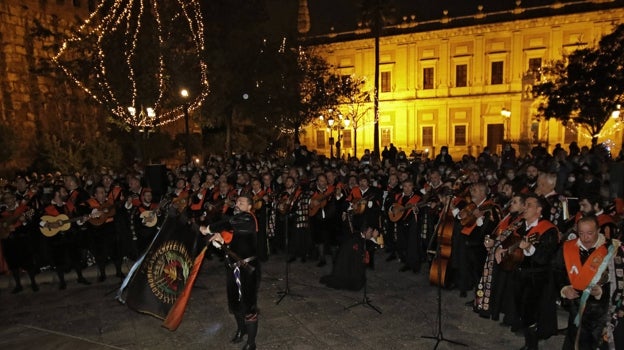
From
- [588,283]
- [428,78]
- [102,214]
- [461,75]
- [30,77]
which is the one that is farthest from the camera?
[428,78]

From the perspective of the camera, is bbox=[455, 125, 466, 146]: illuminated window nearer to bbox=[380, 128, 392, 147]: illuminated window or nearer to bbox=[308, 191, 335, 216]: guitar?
bbox=[380, 128, 392, 147]: illuminated window

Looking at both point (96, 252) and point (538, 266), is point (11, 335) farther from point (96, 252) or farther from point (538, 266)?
point (538, 266)

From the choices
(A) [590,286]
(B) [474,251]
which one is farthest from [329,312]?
(A) [590,286]

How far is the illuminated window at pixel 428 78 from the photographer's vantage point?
164ft

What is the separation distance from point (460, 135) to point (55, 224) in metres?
45.2

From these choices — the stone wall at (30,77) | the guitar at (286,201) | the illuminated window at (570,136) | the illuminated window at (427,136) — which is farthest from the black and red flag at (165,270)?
the illuminated window at (427,136)

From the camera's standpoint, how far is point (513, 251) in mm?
5977

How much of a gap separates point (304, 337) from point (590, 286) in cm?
383

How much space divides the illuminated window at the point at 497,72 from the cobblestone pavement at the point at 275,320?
140ft

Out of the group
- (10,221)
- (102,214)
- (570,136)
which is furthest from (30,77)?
(570,136)

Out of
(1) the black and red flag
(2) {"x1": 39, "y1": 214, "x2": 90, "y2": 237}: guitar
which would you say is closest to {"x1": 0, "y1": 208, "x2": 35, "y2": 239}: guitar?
(2) {"x1": 39, "y1": 214, "x2": 90, "y2": 237}: guitar

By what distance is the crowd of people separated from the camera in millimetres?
5320

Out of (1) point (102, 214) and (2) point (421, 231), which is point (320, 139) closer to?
(2) point (421, 231)

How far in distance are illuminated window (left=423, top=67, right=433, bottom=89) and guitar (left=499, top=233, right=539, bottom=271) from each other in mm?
46277
